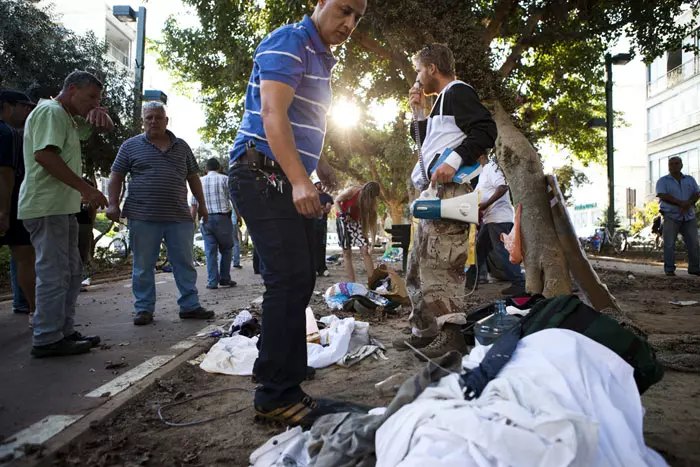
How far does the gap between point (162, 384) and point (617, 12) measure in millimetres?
12490

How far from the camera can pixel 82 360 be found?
150 inches

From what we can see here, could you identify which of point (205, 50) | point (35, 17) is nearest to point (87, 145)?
point (35, 17)

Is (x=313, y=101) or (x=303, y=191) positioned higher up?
(x=313, y=101)

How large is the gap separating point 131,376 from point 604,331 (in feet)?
9.46

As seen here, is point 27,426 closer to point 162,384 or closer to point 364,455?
point 162,384

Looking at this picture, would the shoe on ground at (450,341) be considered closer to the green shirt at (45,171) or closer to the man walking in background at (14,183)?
the green shirt at (45,171)

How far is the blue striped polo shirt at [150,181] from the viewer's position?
5488mm

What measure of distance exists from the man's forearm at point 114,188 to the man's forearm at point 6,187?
3.03ft

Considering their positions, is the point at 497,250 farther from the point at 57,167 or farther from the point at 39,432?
the point at 39,432

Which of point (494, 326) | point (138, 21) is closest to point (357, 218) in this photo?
point (494, 326)

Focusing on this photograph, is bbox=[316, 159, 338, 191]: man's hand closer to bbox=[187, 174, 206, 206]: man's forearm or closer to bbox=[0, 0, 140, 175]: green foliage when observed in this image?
bbox=[187, 174, 206, 206]: man's forearm

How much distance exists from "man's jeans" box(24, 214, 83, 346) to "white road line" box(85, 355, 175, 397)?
0.85 m

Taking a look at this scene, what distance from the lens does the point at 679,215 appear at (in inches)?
363

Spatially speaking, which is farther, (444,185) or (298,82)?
(444,185)
